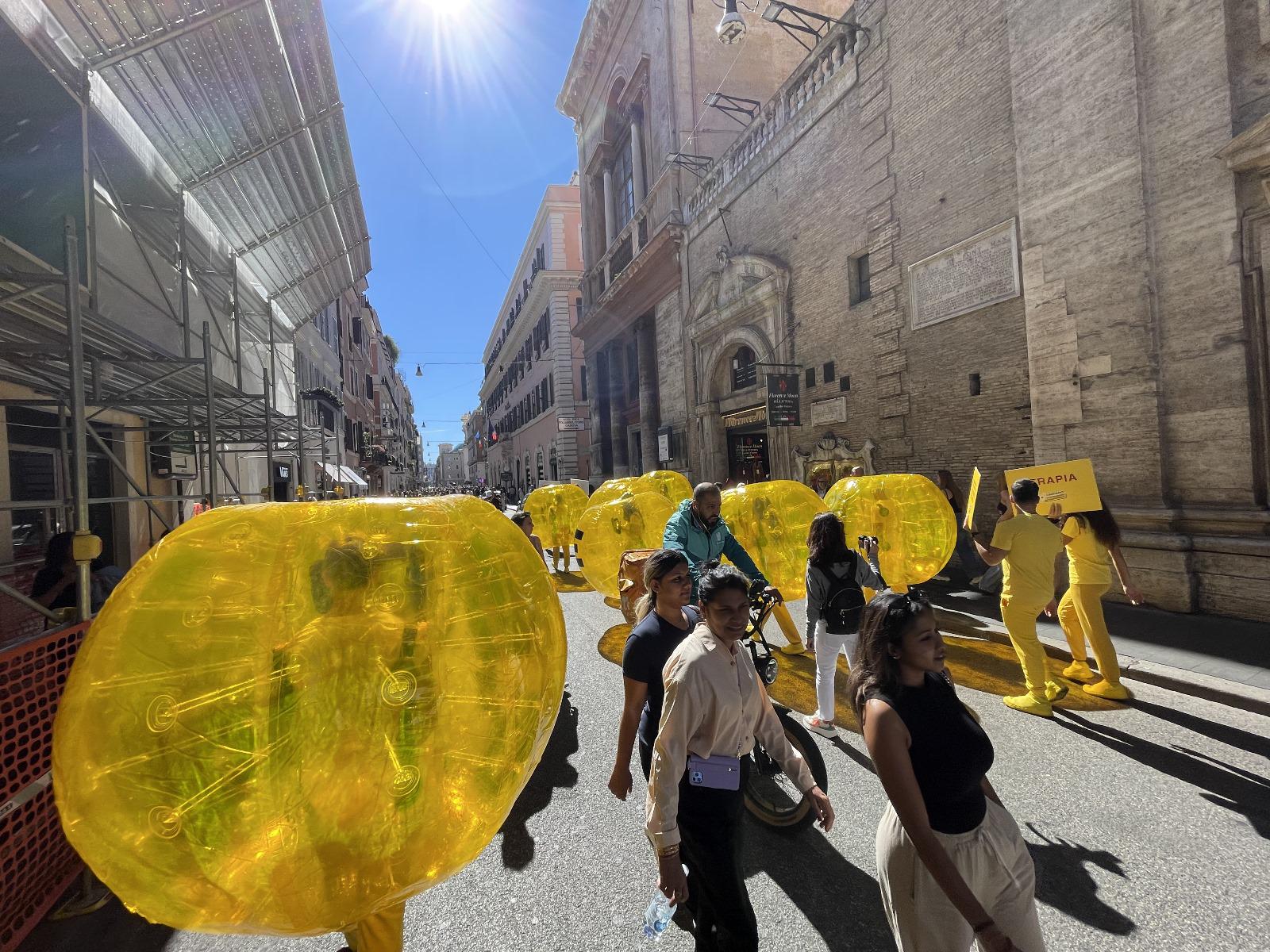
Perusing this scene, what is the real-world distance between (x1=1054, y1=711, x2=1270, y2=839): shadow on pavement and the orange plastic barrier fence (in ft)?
19.4

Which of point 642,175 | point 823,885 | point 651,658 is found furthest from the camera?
point 642,175

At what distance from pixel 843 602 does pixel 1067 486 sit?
96.2 inches

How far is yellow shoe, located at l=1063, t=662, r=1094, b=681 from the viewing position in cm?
509

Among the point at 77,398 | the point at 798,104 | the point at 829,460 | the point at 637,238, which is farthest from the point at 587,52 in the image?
the point at 77,398

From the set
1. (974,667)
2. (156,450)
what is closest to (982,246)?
(974,667)

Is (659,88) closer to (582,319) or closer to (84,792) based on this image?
(582,319)

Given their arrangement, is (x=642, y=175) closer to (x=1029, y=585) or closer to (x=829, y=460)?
(x=829, y=460)

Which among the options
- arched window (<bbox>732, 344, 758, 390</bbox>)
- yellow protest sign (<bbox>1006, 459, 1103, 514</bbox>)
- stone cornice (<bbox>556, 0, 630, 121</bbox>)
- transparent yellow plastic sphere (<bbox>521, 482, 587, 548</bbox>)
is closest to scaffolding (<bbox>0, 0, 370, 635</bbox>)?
transparent yellow plastic sphere (<bbox>521, 482, 587, 548</bbox>)

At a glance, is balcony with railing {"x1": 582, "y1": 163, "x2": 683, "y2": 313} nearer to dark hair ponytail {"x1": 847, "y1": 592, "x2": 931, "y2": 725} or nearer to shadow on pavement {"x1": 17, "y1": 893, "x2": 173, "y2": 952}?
dark hair ponytail {"x1": 847, "y1": 592, "x2": 931, "y2": 725}

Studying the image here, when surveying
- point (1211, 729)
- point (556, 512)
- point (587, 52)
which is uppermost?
point (587, 52)

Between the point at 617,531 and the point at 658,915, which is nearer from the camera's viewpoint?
the point at 658,915

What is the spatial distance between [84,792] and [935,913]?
220cm

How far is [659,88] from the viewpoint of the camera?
1984 cm

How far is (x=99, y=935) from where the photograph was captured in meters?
2.70
